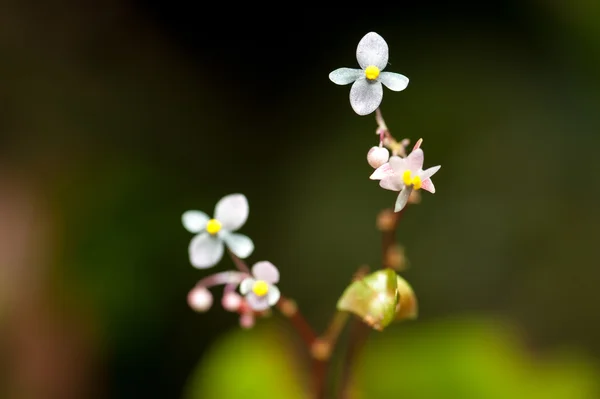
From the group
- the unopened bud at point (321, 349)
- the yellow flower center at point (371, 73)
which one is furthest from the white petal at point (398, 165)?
the unopened bud at point (321, 349)

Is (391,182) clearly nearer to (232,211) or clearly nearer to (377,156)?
(377,156)

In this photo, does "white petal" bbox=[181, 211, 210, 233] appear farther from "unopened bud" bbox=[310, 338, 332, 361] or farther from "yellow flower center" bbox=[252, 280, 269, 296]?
"unopened bud" bbox=[310, 338, 332, 361]

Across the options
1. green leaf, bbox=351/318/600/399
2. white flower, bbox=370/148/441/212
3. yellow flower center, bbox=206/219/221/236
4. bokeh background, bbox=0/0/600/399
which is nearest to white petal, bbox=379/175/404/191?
white flower, bbox=370/148/441/212

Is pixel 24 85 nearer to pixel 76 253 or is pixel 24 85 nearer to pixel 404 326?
pixel 76 253

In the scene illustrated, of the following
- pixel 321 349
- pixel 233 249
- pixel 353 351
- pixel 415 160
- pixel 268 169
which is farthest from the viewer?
pixel 268 169

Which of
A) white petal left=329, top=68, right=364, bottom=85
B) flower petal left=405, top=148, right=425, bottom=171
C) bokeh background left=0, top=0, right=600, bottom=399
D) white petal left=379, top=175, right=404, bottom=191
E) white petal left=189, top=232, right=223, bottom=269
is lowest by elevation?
white petal left=189, top=232, right=223, bottom=269

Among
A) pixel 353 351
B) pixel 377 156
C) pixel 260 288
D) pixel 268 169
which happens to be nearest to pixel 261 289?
pixel 260 288

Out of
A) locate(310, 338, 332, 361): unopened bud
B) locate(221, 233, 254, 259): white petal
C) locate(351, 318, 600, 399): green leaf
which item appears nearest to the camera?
locate(221, 233, 254, 259): white petal
